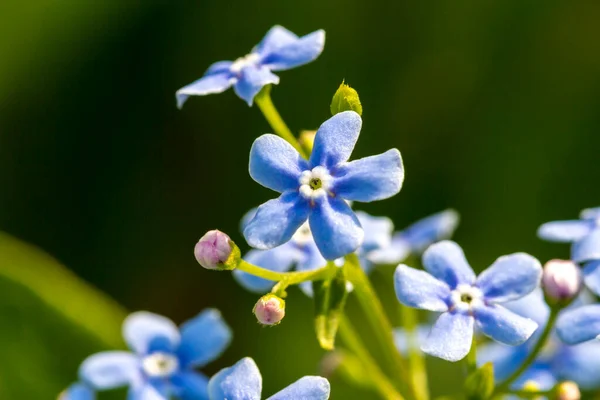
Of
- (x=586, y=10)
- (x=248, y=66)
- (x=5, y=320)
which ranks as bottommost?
(x=248, y=66)

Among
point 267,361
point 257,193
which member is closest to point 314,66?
point 257,193

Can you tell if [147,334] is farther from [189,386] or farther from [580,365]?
[580,365]

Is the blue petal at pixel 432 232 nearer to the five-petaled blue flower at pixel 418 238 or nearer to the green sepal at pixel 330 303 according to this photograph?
the five-petaled blue flower at pixel 418 238

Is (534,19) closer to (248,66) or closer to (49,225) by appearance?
(248,66)

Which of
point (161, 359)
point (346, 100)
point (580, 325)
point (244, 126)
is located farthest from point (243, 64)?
point (244, 126)

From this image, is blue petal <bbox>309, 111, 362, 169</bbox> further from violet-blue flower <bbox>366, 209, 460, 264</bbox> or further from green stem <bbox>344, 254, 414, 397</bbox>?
violet-blue flower <bbox>366, 209, 460, 264</bbox>

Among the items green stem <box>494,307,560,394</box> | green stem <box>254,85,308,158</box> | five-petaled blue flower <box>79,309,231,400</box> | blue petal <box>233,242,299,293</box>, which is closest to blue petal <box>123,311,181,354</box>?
five-petaled blue flower <box>79,309,231,400</box>
